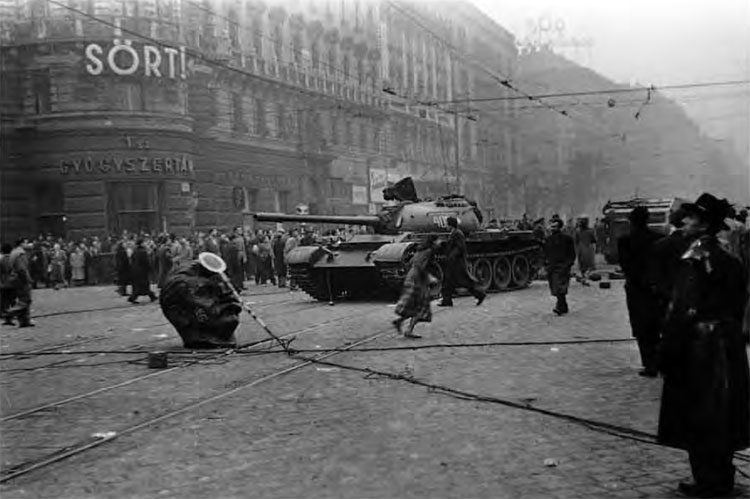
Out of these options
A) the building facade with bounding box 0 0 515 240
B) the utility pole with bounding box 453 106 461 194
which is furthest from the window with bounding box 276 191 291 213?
the utility pole with bounding box 453 106 461 194

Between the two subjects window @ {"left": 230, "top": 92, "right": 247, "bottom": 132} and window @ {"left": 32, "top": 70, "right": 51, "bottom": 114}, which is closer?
window @ {"left": 32, "top": 70, "right": 51, "bottom": 114}

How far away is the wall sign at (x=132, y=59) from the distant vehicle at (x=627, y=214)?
1396cm

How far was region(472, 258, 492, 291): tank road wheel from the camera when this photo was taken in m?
18.5

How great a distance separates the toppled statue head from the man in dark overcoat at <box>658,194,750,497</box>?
6755 mm

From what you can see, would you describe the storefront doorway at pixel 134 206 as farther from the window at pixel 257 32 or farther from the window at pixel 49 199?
the window at pixel 257 32

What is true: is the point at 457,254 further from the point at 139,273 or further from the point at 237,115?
the point at 237,115

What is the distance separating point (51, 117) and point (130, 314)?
38.7ft

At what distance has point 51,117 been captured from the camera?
2544 cm

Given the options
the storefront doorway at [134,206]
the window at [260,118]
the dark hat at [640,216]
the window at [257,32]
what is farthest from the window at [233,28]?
the dark hat at [640,216]

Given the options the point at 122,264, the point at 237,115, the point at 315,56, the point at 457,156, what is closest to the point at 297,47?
the point at 315,56

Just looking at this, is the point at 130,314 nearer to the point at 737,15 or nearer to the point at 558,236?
the point at 558,236

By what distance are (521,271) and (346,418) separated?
47.1 feet

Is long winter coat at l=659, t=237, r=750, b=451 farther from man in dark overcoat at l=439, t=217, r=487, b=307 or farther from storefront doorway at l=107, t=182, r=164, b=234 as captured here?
storefront doorway at l=107, t=182, r=164, b=234

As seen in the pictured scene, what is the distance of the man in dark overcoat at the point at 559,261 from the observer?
529 inches
